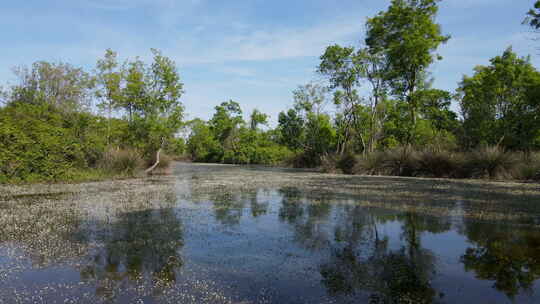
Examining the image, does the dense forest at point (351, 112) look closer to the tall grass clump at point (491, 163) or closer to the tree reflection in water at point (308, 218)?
the tall grass clump at point (491, 163)

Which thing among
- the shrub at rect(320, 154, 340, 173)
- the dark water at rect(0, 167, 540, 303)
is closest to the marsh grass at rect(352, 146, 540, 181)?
the shrub at rect(320, 154, 340, 173)

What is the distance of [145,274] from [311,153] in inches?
1750

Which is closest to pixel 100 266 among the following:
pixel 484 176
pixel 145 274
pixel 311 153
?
pixel 145 274

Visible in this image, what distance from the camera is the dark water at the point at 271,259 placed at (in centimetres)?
426

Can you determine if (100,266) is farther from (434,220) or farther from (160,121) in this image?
(160,121)

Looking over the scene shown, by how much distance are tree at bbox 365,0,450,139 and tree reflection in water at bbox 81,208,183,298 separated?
2642 centimetres

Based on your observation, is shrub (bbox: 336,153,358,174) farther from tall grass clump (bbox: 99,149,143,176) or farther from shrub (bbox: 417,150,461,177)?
tall grass clump (bbox: 99,149,143,176)

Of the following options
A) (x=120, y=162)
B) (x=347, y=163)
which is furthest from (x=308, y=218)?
(x=347, y=163)

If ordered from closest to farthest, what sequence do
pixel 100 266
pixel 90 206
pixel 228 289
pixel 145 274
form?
pixel 228 289 → pixel 145 274 → pixel 100 266 → pixel 90 206

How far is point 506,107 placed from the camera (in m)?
33.5

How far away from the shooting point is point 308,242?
22.4ft

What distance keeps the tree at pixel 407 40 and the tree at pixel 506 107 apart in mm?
8376

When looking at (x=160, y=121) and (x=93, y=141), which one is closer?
(x=93, y=141)

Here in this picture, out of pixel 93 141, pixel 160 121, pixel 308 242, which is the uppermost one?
pixel 160 121
